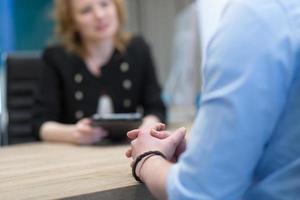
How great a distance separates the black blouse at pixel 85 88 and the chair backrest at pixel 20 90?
22.6 inches

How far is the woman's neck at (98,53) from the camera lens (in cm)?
215

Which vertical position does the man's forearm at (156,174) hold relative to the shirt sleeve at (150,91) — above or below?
above

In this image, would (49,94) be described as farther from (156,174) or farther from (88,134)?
(156,174)

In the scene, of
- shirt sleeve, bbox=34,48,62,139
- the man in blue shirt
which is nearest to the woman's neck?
shirt sleeve, bbox=34,48,62,139

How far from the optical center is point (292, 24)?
0.69 metres

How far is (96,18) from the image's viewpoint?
6.72 feet

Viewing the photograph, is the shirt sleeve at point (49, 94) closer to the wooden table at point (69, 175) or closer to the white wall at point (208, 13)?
the wooden table at point (69, 175)

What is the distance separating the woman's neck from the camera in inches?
84.6

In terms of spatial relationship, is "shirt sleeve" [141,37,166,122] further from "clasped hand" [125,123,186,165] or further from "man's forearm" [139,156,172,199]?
"man's forearm" [139,156,172,199]

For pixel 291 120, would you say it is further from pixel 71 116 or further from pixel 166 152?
pixel 71 116

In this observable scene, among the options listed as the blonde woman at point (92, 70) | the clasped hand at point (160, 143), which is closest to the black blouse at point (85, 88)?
the blonde woman at point (92, 70)

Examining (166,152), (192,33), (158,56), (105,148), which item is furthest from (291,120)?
(158,56)

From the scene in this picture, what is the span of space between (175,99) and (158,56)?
4.48 ft

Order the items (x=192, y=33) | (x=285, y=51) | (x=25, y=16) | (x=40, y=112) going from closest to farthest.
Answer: (x=285, y=51), (x=40, y=112), (x=192, y=33), (x=25, y=16)
